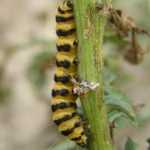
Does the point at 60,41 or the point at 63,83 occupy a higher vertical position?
the point at 60,41

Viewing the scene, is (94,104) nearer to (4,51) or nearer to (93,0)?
(93,0)

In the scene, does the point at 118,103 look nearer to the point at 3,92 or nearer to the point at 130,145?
the point at 130,145

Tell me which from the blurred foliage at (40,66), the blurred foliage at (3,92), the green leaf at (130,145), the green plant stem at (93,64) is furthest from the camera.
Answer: the blurred foliage at (3,92)

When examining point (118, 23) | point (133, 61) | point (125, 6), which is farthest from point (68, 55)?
point (125, 6)

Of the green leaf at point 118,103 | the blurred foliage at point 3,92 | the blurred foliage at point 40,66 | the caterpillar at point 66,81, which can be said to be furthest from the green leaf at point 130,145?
the blurred foliage at point 3,92

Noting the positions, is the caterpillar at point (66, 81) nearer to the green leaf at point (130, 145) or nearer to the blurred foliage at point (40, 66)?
the green leaf at point (130, 145)

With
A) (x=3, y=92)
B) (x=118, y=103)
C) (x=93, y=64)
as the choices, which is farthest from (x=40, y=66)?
(x=93, y=64)
